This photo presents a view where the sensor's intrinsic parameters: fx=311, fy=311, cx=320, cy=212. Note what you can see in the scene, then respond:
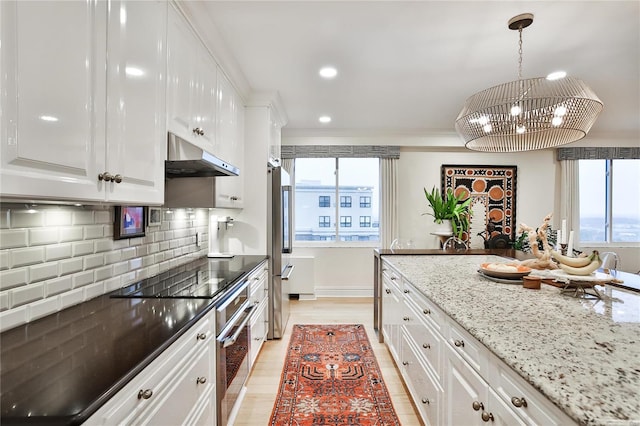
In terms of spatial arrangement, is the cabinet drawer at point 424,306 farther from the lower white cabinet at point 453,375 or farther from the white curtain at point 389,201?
the white curtain at point 389,201

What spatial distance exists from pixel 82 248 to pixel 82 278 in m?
0.14

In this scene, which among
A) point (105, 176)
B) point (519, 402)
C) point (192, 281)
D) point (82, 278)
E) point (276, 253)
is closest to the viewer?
point (519, 402)

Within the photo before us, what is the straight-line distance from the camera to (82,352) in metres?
0.94

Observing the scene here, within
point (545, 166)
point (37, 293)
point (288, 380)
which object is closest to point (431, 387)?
point (288, 380)

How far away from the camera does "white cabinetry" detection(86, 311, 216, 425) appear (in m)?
0.84

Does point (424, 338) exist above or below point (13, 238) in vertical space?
below

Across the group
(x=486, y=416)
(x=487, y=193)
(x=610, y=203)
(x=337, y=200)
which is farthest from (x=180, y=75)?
(x=610, y=203)

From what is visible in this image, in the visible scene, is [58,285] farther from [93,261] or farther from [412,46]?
[412,46]

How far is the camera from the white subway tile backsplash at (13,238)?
110 centimetres

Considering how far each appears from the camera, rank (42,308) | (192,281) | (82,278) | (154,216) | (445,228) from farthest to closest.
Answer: (445,228)
(154,216)
(192,281)
(82,278)
(42,308)

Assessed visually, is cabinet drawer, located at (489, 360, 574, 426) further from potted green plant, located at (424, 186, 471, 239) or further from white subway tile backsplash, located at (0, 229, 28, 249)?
potted green plant, located at (424, 186, 471, 239)

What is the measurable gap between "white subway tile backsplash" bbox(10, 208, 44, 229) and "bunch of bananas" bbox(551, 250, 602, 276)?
2516 millimetres

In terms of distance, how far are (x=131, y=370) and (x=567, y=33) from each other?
3081 millimetres

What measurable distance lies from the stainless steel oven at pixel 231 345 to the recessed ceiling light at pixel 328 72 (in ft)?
6.29
